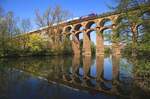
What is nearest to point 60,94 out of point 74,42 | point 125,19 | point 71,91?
point 71,91

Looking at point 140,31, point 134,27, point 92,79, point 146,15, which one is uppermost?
point 146,15

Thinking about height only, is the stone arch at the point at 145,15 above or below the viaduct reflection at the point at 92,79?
above

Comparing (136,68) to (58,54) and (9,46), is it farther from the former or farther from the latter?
(58,54)

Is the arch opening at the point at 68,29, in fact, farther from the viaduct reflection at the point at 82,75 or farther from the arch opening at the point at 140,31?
the arch opening at the point at 140,31

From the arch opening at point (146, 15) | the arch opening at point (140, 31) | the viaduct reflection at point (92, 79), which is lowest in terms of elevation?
the viaduct reflection at point (92, 79)

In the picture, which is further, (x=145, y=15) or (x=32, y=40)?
(x=32, y=40)

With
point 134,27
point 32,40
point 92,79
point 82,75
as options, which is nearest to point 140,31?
point 134,27

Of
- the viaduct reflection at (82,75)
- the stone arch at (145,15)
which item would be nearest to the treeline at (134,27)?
the stone arch at (145,15)

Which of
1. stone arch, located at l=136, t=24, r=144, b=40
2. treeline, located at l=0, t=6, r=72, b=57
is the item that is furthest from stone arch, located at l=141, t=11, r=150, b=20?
treeline, located at l=0, t=6, r=72, b=57

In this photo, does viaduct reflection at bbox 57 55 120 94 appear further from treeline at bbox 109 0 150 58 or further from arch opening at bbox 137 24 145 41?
arch opening at bbox 137 24 145 41

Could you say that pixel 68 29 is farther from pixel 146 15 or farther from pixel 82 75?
pixel 146 15

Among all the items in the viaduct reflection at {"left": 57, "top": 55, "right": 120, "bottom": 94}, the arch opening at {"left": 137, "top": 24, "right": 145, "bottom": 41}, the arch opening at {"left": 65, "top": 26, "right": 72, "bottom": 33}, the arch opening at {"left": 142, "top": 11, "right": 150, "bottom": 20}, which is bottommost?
the viaduct reflection at {"left": 57, "top": 55, "right": 120, "bottom": 94}

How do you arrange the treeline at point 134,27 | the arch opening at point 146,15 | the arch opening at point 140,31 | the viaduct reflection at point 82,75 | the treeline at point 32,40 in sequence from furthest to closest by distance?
the treeline at point 32,40 → the viaduct reflection at point 82,75 → the arch opening at point 140,31 → the arch opening at point 146,15 → the treeline at point 134,27

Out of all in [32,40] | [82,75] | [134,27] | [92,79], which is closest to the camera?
[134,27]
